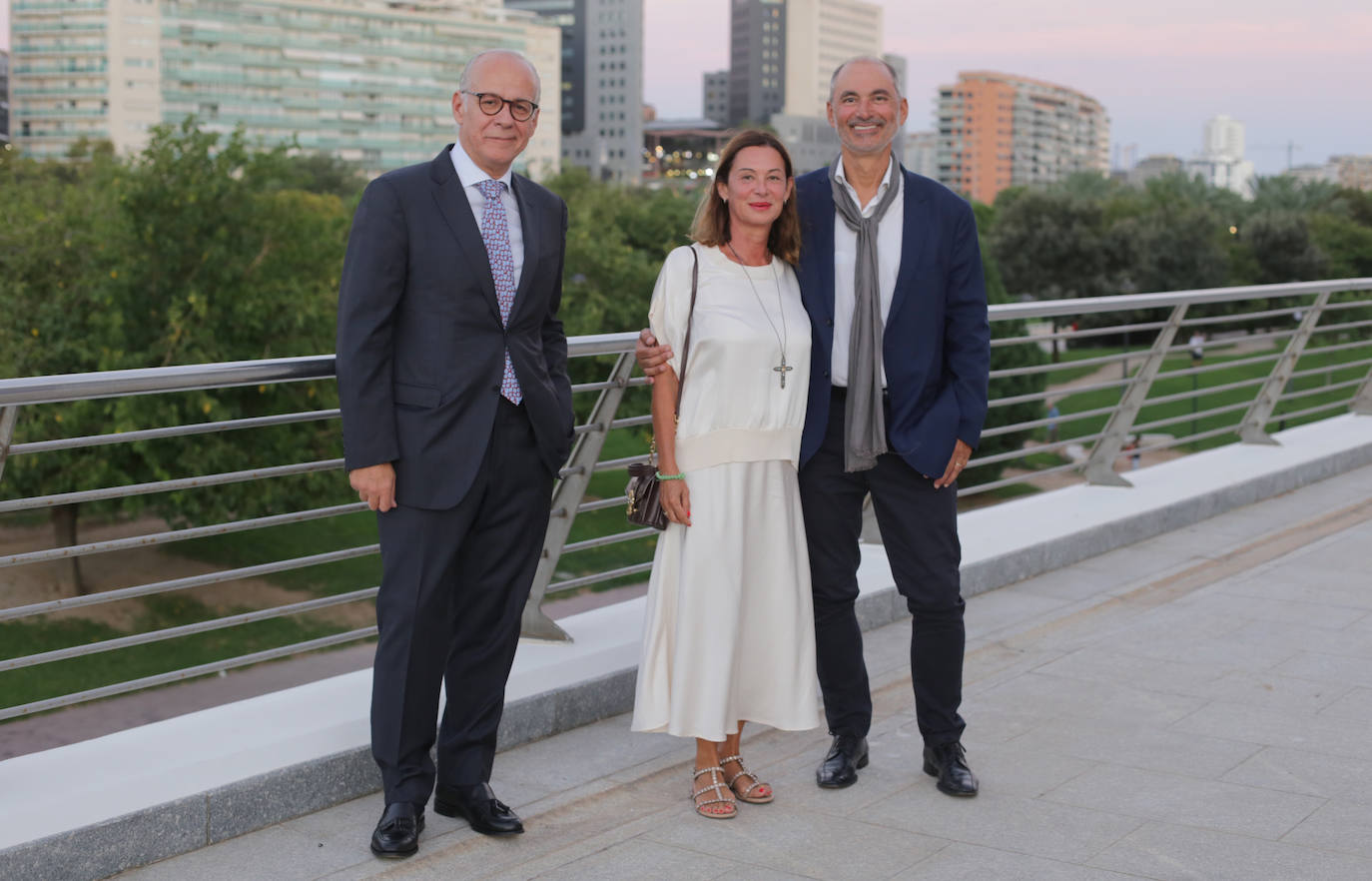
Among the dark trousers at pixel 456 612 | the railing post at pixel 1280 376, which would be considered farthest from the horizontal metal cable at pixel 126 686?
the railing post at pixel 1280 376

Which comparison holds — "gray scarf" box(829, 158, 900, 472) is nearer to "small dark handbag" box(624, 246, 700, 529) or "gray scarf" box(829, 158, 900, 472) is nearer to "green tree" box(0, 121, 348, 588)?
"small dark handbag" box(624, 246, 700, 529)

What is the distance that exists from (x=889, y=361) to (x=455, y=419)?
1130 mm

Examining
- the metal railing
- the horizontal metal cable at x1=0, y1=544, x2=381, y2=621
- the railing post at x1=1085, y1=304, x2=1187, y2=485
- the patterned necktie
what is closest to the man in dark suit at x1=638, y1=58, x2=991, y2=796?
the patterned necktie

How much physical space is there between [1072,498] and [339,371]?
4.84 meters

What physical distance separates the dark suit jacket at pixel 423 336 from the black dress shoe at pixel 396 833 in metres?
0.71

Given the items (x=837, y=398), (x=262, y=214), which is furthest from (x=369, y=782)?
(x=262, y=214)

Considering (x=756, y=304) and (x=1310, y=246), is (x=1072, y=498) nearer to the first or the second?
(x=756, y=304)

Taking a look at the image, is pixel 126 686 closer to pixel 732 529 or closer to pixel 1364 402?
pixel 732 529

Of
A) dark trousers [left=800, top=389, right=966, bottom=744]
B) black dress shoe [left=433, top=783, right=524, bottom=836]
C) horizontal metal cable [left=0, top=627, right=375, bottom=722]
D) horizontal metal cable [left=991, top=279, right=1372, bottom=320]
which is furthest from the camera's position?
horizontal metal cable [left=991, top=279, right=1372, bottom=320]

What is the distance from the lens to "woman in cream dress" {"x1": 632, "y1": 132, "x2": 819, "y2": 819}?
3.54 meters

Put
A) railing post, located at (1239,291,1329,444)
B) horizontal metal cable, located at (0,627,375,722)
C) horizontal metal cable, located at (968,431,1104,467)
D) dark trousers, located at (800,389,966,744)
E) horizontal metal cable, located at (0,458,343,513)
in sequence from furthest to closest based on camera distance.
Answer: railing post, located at (1239,291,1329,444) → horizontal metal cable, located at (968,431,1104,467) → dark trousers, located at (800,389,966,744) → horizontal metal cable, located at (0,627,375,722) → horizontal metal cable, located at (0,458,343,513)

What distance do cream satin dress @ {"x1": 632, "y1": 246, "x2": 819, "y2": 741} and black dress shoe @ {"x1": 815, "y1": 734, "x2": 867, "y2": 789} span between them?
7.4 inches

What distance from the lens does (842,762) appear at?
3.84 metres

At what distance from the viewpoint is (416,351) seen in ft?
10.6
